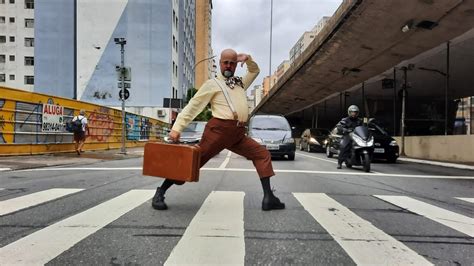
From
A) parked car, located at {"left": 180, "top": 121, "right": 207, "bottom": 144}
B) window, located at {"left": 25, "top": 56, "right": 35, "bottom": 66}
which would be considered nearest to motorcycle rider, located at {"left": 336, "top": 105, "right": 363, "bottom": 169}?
parked car, located at {"left": 180, "top": 121, "right": 207, "bottom": 144}

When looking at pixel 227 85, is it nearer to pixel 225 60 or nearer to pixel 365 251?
pixel 225 60

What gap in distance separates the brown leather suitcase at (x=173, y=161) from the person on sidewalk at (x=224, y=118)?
16 cm

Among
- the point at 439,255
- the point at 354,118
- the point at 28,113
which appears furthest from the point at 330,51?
the point at 439,255

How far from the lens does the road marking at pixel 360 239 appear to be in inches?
144

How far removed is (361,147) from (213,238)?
8.92m

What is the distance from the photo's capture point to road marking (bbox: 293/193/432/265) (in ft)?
12.0

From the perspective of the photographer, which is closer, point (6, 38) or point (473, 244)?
point (473, 244)

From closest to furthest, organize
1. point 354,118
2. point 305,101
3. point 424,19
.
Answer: point 354,118 < point 424,19 < point 305,101

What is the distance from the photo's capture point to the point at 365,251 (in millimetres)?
3857

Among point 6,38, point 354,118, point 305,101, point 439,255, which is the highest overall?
point 6,38

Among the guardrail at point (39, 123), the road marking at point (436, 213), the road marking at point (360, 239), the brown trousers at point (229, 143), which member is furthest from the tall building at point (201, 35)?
the road marking at point (360, 239)

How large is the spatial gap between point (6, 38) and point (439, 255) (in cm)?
6862

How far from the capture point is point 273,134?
1709 centimetres

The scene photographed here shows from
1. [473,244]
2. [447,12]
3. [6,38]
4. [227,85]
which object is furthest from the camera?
[6,38]
